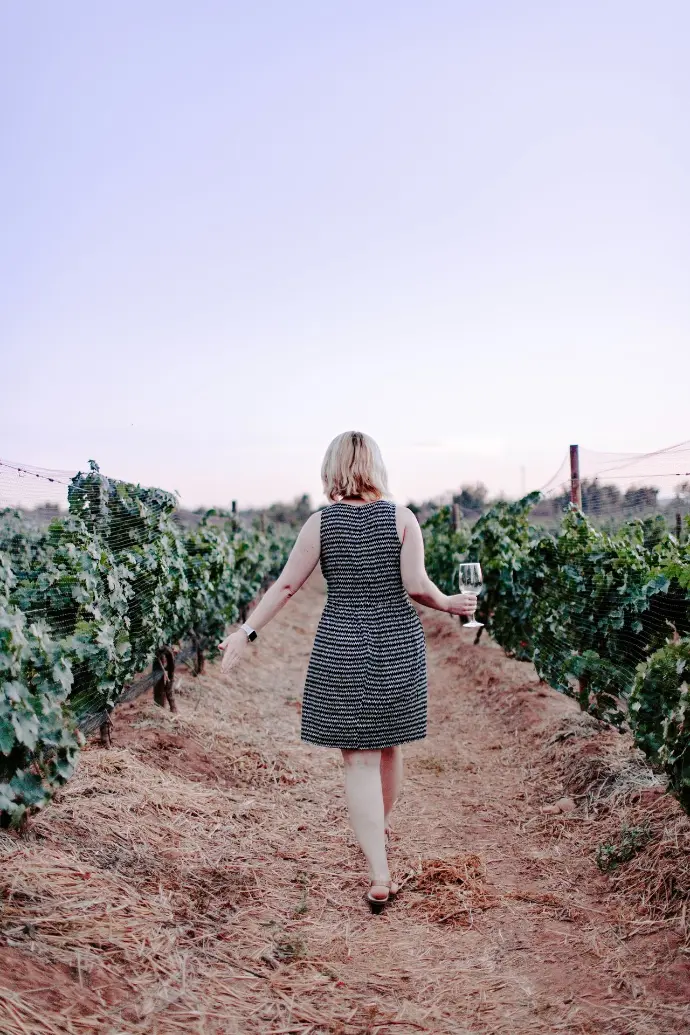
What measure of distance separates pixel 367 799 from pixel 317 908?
0.51 meters

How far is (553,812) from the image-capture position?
4316 mm

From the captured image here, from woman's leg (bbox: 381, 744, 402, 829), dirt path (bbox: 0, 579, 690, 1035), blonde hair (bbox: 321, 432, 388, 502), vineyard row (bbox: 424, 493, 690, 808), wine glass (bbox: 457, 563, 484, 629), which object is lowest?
dirt path (bbox: 0, 579, 690, 1035)

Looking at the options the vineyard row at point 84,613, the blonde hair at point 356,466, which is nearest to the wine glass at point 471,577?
the blonde hair at point 356,466

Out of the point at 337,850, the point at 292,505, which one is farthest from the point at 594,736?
the point at 292,505

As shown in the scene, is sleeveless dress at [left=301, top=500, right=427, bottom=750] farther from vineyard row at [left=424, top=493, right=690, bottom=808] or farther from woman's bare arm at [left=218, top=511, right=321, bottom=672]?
vineyard row at [left=424, top=493, right=690, bottom=808]

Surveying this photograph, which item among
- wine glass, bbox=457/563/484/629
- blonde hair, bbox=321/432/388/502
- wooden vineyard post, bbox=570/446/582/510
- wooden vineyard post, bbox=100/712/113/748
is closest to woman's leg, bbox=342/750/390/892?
wine glass, bbox=457/563/484/629

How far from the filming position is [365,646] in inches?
120

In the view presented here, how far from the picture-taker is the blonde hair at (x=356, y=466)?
3.11 metres

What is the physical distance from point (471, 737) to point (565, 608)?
1.18m

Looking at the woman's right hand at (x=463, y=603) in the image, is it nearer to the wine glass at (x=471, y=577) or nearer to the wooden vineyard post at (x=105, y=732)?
the wine glass at (x=471, y=577)

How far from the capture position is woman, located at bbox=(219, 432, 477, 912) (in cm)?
304

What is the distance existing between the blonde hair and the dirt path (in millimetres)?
1586

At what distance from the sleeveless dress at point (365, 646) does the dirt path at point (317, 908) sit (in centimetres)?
72

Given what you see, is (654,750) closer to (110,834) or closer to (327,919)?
(327,919)
